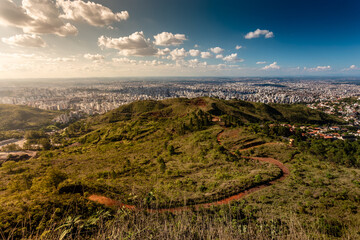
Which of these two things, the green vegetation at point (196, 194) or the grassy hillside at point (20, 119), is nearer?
the green vegetation at point (196, 194)

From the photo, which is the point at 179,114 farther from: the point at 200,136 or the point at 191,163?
the point at 191,163

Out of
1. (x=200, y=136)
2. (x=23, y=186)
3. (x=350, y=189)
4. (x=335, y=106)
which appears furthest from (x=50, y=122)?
(x=335, y=106)

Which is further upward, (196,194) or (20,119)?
(196,194)

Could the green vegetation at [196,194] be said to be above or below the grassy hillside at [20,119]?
above

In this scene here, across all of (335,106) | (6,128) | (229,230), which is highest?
(229,230)

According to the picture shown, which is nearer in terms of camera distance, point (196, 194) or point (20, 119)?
point (196, 194)

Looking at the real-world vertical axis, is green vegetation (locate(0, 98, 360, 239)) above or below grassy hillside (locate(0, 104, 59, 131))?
above

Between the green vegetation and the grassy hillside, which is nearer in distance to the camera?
the green vegetation

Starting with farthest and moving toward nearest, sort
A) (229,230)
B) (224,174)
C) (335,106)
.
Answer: (335,106) → (224,174) → (229,230)
